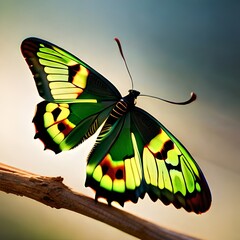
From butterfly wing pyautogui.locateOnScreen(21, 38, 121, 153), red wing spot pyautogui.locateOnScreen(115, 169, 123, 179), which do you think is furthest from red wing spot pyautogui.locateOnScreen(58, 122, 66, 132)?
red wing spot pyautogui.locateOnScreen(115, 169, 123, 179)

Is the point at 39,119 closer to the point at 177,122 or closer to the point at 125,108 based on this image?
the point at 125,108

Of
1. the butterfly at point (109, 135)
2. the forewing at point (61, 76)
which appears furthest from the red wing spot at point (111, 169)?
the forewing at point (61, 76)

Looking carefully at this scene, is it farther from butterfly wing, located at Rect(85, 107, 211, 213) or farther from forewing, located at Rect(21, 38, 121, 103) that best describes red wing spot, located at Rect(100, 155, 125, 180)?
forewing, located at Rect(21, 38, 121, 103)

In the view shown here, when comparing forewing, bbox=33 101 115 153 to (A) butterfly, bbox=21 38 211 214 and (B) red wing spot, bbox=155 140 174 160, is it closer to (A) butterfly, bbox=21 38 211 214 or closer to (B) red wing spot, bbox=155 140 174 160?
(A) butterfly, bbox=21 38 211 214

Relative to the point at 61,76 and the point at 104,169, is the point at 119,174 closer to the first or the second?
the point at 104,169

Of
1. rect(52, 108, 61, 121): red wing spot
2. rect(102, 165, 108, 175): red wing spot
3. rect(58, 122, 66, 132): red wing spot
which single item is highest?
rect(52, 108, 61, 121): red wing spot

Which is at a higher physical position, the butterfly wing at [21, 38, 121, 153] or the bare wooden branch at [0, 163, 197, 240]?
the butterfly wing at [21, 38, 121, 153]

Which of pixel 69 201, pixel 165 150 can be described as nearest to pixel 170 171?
pixel 165 150

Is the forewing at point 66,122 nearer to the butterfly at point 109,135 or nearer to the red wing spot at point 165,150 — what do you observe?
the butterfly at point 109,135
